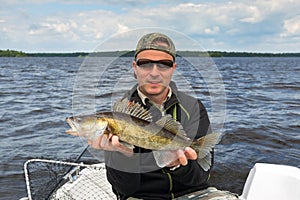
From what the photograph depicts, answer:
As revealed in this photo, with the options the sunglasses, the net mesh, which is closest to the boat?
the net mesh

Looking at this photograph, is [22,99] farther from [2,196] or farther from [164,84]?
[164,84]

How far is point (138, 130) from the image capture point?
3184mm

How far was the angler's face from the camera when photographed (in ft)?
12.5

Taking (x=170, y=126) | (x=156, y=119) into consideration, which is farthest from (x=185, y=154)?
(x=156, y=119)

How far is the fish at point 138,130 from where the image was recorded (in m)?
3.17

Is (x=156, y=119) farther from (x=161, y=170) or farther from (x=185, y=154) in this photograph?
(x=161, y=170)

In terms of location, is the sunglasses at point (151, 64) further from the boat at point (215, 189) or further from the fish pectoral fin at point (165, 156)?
the boat at point (215, 189)

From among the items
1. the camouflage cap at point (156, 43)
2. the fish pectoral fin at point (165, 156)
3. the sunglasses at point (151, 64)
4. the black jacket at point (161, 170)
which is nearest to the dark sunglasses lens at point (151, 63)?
the sunglasses at point (151, 64)

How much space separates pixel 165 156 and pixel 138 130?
1.38ft

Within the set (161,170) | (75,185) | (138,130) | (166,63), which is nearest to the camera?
(138,130)

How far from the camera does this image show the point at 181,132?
11.2ft

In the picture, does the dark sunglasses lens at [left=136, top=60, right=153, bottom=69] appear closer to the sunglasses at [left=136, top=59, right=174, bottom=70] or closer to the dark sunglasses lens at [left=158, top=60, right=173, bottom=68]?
the sunglasses at [left=136, top=59, right=174, bottom=70]

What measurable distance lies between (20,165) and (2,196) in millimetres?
1702

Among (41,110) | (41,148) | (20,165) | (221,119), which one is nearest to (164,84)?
(221,119)
